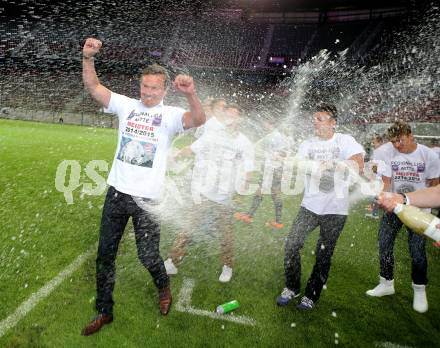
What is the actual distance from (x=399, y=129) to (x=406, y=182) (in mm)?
646

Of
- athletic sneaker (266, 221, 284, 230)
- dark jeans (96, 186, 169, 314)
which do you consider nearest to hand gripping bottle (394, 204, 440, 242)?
dark jeans (96, 186, 169, 314)

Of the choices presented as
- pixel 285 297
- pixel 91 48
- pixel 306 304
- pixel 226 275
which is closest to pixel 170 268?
pixel 226 275

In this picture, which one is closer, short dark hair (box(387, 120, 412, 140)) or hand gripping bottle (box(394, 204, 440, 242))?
hand gripping bottle (box(394, 204, 440, 242))

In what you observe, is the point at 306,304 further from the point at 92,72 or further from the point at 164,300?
the point at 92,72

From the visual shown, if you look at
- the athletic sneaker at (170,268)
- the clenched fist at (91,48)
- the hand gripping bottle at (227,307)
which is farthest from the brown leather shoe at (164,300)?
the clenched fist at (91,48)

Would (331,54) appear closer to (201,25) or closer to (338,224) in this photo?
(201,25)

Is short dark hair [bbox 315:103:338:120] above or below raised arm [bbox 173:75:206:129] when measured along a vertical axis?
above

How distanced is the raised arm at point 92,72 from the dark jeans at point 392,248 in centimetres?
340

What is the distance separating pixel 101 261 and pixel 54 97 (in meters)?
34.2

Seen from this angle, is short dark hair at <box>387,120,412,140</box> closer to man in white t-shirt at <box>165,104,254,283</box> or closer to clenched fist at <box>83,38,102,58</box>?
man in white t-shirt at <box>165,104,254,283</box>

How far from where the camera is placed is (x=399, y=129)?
3943mm

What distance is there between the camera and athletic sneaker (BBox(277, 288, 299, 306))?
3.70 meters

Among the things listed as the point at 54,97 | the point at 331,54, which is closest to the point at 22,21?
the point at 54,97

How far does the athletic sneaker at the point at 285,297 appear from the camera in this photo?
370 cm
